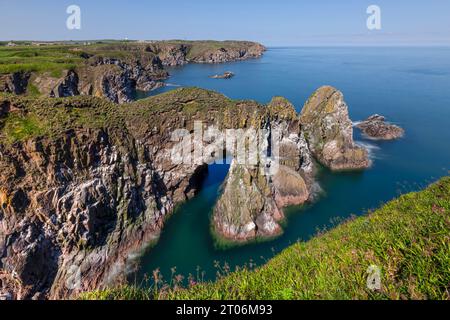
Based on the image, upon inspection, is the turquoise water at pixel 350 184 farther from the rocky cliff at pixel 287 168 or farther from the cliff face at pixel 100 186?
the cliff face at pixel 100 186

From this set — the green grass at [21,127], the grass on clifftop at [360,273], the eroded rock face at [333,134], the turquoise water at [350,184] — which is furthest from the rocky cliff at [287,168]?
the grass on clifftop at [360,273]

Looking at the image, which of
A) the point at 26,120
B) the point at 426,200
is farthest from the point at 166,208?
the point at 426,200

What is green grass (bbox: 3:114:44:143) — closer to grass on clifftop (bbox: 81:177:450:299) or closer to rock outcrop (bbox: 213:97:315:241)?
rock outcrop (bbox: 213:97:315:241)

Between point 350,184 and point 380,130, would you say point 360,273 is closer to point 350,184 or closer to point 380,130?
point 350,184

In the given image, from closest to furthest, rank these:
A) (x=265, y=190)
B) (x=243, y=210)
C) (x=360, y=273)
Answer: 1. (x=360, y=273)
2. (x=243, y=210)
3. (x=265, y=190)

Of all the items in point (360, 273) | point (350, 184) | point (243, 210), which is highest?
point (360, 273)


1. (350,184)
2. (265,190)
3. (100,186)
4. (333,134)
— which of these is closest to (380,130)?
(333,134)
